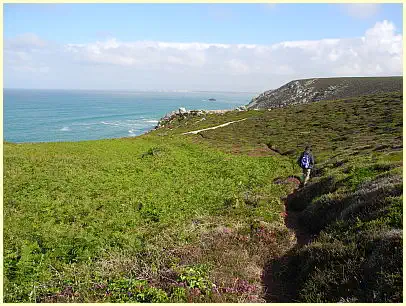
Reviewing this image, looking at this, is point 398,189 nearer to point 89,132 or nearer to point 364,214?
point 364,214

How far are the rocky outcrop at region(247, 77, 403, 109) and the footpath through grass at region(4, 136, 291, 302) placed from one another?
130 m

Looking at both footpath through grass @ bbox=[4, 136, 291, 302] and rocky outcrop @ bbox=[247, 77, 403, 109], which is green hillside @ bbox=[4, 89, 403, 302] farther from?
rocky outcrop @ bbox=[247, 77, 403, 109]

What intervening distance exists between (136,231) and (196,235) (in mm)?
3506

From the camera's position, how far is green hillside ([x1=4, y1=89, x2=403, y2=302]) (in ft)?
29.5

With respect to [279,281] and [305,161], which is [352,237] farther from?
[305,161]

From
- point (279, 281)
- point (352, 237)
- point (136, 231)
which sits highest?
point (352, 237)

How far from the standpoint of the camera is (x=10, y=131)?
14712 cm

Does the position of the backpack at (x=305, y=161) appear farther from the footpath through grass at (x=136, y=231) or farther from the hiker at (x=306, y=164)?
the footpath through grass at (x=136, y=231)

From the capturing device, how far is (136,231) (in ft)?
50.1

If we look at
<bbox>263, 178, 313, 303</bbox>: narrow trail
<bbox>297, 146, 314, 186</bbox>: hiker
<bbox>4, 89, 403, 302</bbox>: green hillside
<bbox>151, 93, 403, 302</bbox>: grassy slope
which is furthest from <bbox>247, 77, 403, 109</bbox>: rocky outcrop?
<bbox>263, 178, 313, 303</bbox>: narrow trail

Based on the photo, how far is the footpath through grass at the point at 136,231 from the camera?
9.36 m

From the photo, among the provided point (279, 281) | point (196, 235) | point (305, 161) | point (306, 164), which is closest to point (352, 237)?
point (279, 281)

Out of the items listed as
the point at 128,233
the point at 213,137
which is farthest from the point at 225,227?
the point at 213,137

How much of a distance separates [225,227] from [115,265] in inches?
199
